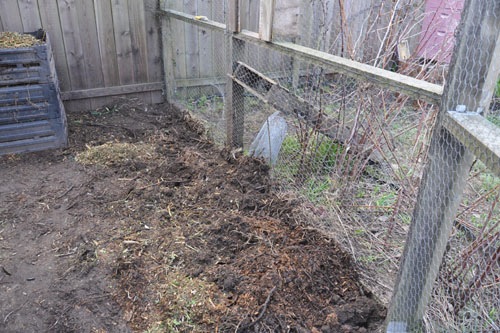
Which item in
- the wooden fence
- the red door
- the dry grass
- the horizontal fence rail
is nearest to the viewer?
the horizontal fence rail

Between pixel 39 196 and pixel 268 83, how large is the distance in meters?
1.95

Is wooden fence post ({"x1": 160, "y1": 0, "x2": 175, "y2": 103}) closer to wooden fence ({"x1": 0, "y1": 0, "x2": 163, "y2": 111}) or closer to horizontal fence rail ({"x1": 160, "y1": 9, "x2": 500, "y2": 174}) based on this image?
wooden fence ({"x1": 0, "y1": 0, "x2": 163, "y2": 111})

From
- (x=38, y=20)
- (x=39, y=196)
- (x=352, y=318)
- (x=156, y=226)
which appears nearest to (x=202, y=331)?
(x=352, y=318)

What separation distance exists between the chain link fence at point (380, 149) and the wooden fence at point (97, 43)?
302 millimetres

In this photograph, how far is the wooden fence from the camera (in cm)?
423

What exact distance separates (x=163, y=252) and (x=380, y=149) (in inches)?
56.7

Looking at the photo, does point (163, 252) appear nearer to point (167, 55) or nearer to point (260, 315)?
point (260, 315)

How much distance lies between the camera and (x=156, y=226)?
271 centimetres

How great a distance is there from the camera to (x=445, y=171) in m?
1.51

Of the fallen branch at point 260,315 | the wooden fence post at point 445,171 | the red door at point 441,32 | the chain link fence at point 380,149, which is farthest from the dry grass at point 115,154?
the wooden fence post at point 445,171

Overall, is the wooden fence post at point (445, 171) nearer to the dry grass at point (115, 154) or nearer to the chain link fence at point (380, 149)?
the chain link fence at point (380, 149)

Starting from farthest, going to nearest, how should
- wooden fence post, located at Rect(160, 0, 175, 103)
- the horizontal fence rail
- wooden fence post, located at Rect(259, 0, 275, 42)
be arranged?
wooden fence post, located at Rect(160, 0, 175, 103) → wooden fence post, located at Rect(259, 0, 275, 42) → the horizontal fence rail

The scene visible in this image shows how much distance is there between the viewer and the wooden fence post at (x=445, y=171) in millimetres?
1273

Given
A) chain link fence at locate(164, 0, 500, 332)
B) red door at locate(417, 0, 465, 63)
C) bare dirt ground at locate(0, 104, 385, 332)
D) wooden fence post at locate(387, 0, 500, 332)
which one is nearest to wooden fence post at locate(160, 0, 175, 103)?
chain link fence at locate(164, 0, 500, 332)
